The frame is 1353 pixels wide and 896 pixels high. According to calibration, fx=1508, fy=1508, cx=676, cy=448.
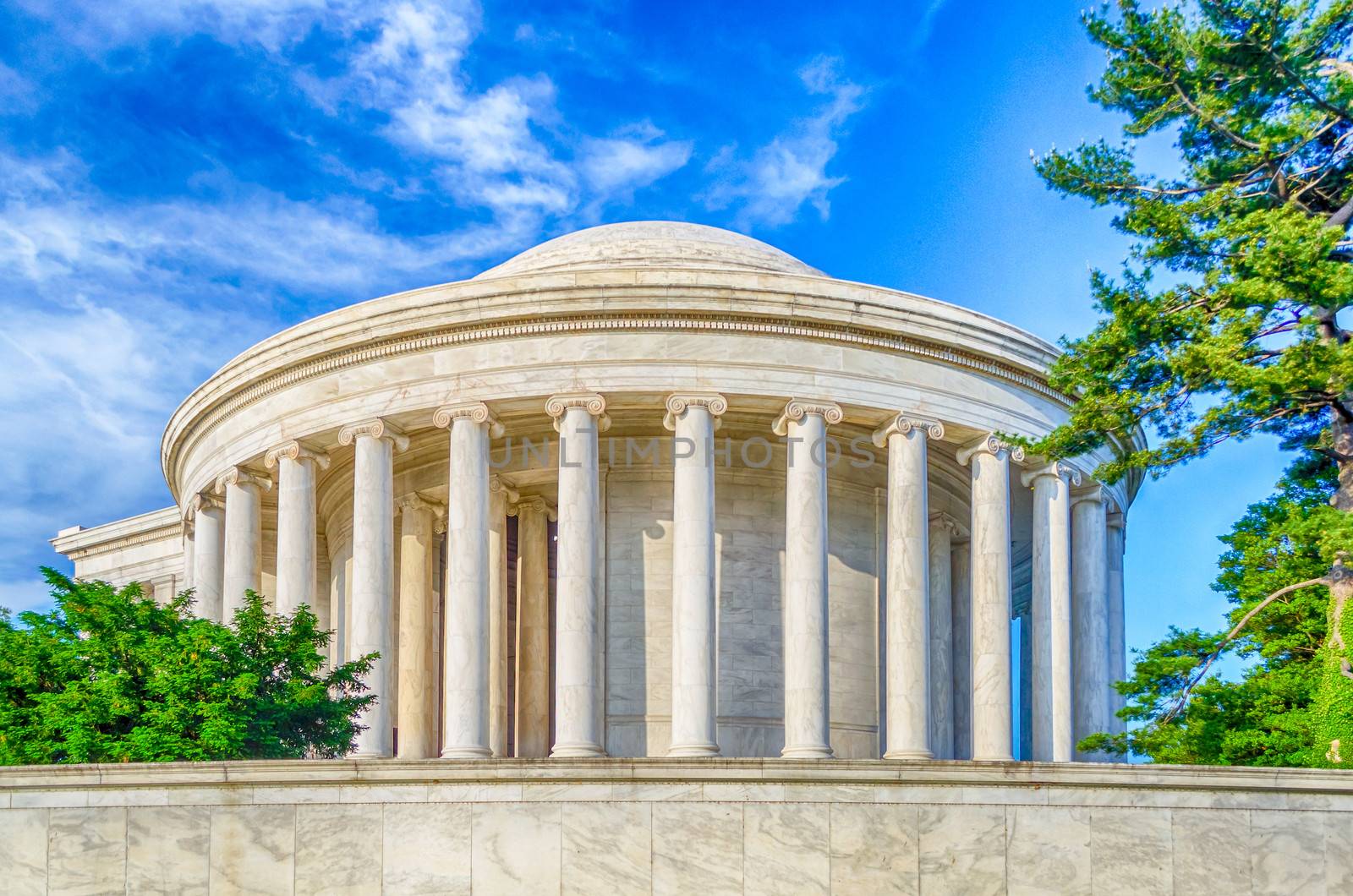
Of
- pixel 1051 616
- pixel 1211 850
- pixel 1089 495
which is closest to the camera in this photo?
pixel 1211 850

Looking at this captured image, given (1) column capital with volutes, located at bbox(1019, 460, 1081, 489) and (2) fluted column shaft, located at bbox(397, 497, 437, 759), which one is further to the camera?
(2) fluted column shaft, located at bbox(397, 497, 437, 759)

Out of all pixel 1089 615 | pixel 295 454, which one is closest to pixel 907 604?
pixel 1089 615

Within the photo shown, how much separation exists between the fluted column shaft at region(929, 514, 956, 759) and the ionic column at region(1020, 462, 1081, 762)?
3.64 metres

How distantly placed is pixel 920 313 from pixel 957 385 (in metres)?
3.20

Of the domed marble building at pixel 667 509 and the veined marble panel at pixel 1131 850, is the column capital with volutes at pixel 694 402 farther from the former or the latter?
the veined marble panel at pixel 1131 850

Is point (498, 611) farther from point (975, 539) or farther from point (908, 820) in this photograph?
point (908, 820)

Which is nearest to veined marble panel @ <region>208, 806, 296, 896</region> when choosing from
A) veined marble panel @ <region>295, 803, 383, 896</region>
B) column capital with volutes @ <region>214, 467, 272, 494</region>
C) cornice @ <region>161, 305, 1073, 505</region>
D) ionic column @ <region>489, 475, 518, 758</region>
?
veined marble panel @ <region>295, 803, 383, 896</region>

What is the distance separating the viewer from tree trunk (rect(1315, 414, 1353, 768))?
35.2m

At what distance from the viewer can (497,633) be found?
58.3 m

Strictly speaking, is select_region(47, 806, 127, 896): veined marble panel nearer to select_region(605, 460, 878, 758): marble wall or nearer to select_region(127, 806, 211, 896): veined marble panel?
select_region(127, 806, 211, 896): veined marble panel

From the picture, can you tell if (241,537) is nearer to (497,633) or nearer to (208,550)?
(208,550)

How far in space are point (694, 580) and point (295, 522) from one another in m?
15.8

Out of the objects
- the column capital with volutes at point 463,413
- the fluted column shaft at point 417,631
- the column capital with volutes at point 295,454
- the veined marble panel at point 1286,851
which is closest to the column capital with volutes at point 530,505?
the fluted column shaft at point 417,631

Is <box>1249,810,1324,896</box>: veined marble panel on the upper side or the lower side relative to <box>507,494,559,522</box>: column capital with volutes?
lower
